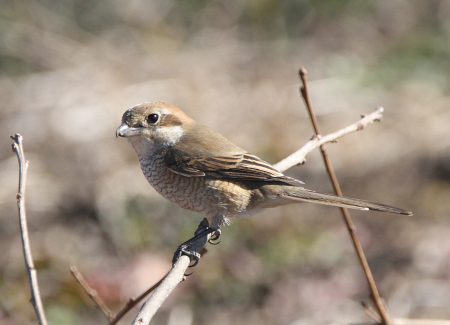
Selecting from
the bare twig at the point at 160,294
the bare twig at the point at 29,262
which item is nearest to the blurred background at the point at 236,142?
the bare twig at the point at 160,294

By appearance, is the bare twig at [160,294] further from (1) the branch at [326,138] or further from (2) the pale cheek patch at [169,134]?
(2) the pale cheek patch at [169,134]

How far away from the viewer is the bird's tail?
100 inches

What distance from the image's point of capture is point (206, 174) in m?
3.20

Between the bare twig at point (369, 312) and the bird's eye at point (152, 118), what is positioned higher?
the bird's eye at point (152, 118)

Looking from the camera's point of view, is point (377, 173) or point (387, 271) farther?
point (377, 173)

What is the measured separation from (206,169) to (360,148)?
12.5ft

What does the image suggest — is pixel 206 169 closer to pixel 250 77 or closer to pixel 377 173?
pixel 377 173

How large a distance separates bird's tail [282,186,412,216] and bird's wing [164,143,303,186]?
0.27 feet

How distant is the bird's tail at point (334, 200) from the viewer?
2543 mm

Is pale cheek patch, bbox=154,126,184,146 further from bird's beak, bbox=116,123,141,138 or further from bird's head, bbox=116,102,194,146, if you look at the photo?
bird's beak, bbox=116,123,141,138

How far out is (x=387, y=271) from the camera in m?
4.95

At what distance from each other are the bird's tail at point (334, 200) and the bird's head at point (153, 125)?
0.92 m

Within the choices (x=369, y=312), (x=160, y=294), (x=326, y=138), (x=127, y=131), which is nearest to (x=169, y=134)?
(x=127, y=131)

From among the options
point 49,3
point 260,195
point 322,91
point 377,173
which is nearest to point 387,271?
point 377,173
